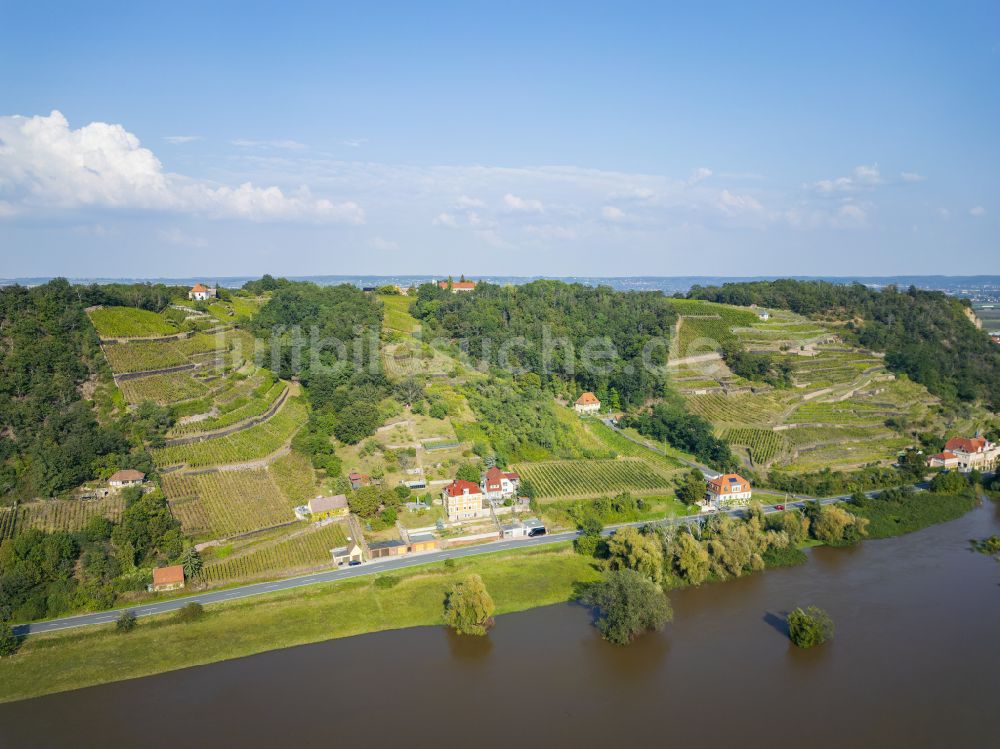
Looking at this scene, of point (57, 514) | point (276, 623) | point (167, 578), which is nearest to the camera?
point (276, 623)

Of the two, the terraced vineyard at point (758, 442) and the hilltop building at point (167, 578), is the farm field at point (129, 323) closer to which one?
the hilltop building at point (167, 578)

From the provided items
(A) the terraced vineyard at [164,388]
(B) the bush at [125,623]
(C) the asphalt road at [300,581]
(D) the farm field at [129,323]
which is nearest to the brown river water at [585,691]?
(B) the bush at [125,623]

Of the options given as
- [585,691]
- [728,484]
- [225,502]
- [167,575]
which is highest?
[225,502]

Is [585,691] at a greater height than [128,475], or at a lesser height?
lesser

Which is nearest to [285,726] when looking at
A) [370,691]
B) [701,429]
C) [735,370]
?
[370,691]

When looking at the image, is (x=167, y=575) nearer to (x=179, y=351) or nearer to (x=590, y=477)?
(x=179, y=351)

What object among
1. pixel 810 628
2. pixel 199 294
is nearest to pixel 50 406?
pixel 199 294
